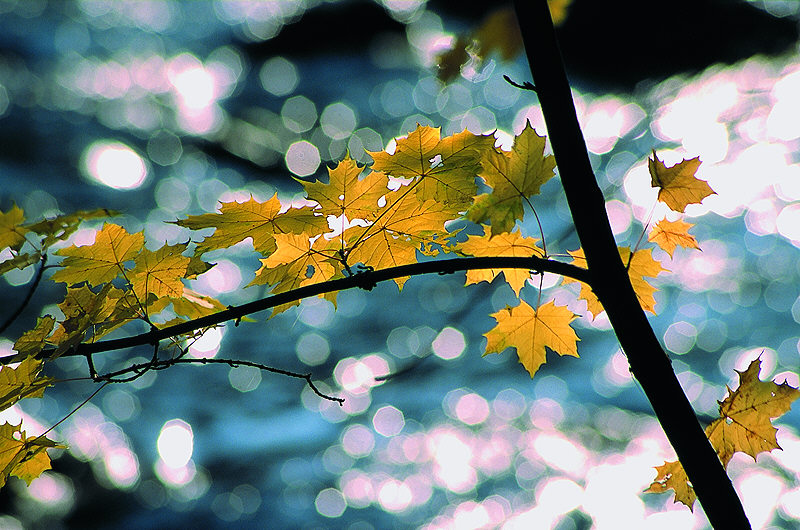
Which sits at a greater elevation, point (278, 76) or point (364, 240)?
point (278, 76)

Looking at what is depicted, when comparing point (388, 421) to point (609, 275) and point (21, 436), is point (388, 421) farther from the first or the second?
point (609, 275)

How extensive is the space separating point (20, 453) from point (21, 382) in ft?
0.61

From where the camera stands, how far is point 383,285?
5.82 m

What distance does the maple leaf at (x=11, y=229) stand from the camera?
2.29 ft

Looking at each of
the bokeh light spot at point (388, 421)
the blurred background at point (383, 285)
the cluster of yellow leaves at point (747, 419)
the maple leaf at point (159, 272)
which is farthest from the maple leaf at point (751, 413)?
the bokeh light spot at point (388, 421)

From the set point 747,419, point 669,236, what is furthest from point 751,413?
point 669,236

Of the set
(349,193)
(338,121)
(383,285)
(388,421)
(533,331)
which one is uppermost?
(338,121)

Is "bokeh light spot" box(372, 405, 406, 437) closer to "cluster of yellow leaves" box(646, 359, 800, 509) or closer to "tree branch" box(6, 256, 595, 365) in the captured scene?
"cluster of yellow leaves" box(646, 359, 800, 509)

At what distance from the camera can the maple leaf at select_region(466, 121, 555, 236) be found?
667mm

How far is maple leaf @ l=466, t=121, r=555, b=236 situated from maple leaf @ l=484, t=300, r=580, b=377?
0.61 ft

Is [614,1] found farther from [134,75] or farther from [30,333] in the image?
[30,333]

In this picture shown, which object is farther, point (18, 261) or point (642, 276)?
point (642, 276)

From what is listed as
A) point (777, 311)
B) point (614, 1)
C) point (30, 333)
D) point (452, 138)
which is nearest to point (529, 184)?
point (452, 138)

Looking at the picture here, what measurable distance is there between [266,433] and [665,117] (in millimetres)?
5065
